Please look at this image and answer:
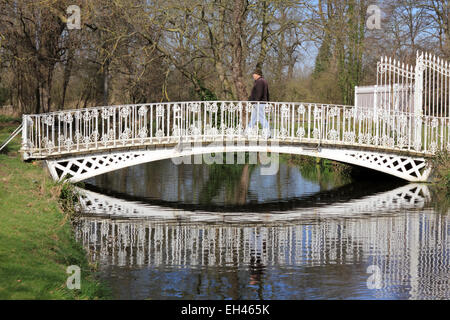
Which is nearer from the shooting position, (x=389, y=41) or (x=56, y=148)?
(x=56, y=148)

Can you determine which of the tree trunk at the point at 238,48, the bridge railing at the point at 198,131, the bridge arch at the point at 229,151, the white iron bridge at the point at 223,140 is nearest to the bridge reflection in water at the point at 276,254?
the bridge arch at the point at 229,151

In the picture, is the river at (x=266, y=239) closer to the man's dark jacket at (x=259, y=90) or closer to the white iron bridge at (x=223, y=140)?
the white iron bridge at (x=223, y=140)

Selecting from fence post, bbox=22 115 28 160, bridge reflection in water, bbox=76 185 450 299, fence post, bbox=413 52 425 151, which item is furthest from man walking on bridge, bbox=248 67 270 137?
fence post, bbox=22 115 28 160

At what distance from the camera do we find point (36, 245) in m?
8.29

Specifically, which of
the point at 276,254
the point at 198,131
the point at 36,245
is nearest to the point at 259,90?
the point at 198,131

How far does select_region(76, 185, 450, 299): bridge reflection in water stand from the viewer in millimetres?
7738

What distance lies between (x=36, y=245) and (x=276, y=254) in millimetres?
→ 3493

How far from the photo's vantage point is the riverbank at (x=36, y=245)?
22.0 feet

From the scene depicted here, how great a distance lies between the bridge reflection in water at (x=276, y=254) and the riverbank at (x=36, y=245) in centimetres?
42

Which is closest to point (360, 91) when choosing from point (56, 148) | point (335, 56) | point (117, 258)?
point (335, 56)

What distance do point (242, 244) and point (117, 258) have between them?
2149 millimetres

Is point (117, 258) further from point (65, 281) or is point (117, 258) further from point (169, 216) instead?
point (169, 216)

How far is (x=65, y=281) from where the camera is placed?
7.16 m
